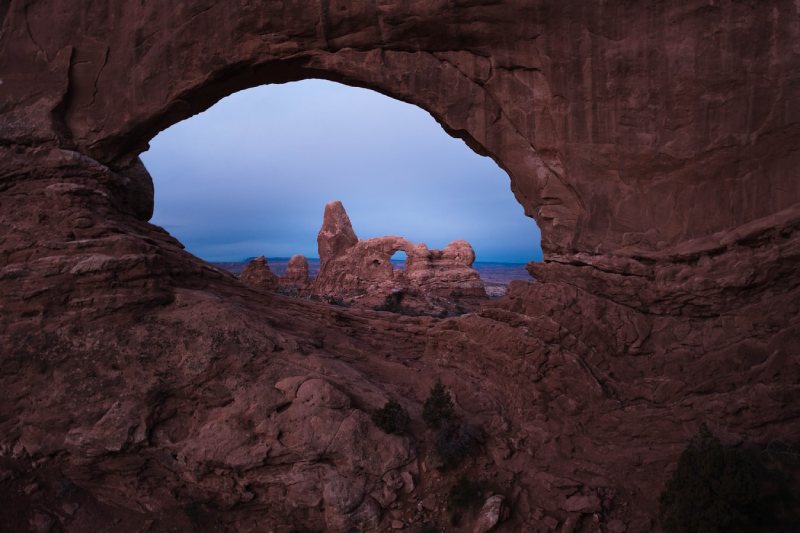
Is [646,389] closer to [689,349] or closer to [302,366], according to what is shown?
[689,349]

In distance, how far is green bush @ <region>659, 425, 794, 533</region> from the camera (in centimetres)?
701

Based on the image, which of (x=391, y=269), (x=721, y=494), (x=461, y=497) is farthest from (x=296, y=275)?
(x=721, y=494)

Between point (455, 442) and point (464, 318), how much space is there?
306 cm

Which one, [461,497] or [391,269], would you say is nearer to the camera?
[461,497]

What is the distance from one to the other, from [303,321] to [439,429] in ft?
13.7

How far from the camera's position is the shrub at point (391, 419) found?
29.3 ft

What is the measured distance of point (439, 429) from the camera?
9.09 metres

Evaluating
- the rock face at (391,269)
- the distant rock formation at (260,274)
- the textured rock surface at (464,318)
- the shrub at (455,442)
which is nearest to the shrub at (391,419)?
the textured rock surface at (464,318)

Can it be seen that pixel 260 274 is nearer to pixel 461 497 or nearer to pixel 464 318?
pixel 464 318

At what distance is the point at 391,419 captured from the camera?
352 inches

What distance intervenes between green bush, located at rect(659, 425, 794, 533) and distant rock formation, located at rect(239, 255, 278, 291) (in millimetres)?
24777

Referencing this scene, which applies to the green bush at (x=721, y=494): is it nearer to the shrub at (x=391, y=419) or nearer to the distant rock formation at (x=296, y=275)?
the shrub at (x=391, y=419)

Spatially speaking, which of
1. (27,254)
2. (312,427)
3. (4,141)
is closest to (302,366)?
(312,427)

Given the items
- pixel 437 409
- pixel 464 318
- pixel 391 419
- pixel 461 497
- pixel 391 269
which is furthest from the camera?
pixel 391 269
